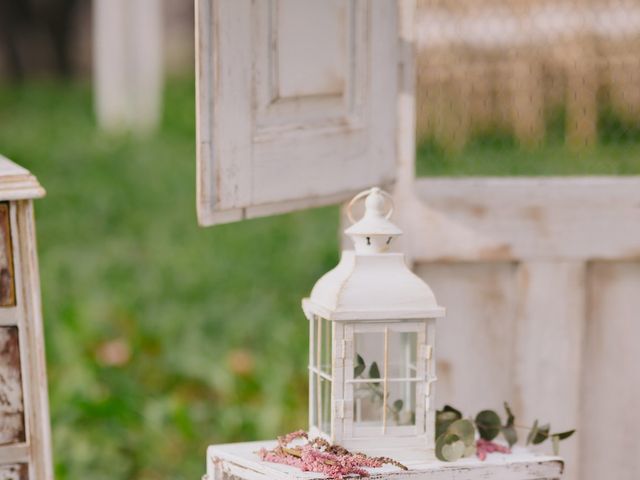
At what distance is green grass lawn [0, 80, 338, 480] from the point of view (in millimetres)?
2943

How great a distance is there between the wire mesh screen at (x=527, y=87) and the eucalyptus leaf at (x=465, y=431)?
101cm

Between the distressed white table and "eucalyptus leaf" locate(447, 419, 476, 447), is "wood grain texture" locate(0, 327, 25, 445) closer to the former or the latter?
the distressed white table

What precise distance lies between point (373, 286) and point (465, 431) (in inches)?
11.0

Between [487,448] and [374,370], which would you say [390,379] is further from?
[487,448]

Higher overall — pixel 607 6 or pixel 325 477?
pixel 607 6

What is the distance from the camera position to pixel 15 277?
173 cm

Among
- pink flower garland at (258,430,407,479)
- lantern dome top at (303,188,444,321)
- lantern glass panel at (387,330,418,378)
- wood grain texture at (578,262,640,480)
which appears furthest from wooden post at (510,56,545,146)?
pink flower garland at (258,430,407,479)

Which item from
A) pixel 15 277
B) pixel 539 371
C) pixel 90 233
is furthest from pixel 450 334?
pixel 90 233

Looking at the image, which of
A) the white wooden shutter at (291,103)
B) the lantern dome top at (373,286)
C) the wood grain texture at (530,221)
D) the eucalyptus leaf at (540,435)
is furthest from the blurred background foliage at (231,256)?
the lantern dome top at (373,286)

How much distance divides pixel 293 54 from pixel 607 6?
0.99m

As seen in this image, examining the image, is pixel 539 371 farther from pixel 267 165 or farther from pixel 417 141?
pixel 267 165

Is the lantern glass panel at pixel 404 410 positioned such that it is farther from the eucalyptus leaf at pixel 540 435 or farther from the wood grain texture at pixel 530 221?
the wood grain texture at pixel 530 221

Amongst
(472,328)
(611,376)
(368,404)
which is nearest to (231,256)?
(472,328)

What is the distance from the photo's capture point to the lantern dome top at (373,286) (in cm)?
161
